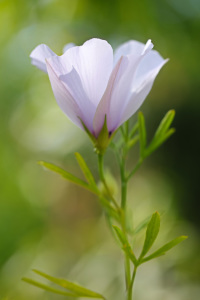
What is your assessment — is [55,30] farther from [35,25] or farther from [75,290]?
[75,290]

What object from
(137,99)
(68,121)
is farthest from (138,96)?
(68,121)

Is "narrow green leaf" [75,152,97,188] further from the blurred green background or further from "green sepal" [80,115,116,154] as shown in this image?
the blurred green background

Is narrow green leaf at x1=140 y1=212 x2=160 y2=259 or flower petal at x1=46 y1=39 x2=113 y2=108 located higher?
flower petal at x1=46 y1=39 x2=113 y2=108

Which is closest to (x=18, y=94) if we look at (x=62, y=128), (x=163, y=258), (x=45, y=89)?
(x=45, y=89)

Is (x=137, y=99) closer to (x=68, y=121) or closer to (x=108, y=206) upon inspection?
(x=108, y=206)

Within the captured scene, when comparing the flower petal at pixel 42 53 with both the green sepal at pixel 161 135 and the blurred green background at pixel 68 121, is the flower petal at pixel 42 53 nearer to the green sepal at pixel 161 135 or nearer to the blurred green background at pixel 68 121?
the green sepal at pixel 161 135

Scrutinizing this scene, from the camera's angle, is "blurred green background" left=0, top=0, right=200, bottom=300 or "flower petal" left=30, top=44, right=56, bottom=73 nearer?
"flower petal" left=30, top=44, right=56, bottom=73

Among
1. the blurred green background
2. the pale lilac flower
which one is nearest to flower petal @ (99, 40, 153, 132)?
the pale lilac flower
